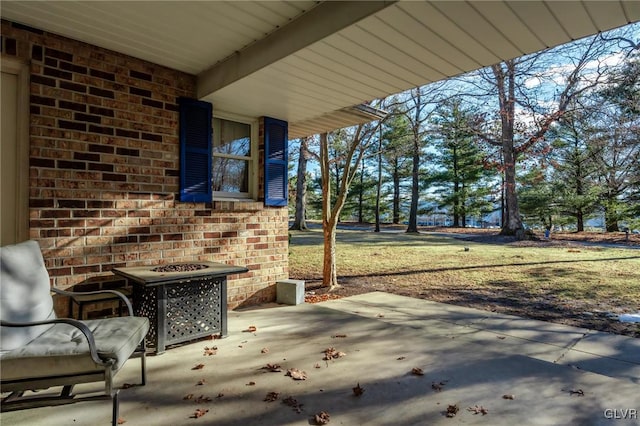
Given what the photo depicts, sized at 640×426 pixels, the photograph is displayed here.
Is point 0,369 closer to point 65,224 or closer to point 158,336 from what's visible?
point 158,336

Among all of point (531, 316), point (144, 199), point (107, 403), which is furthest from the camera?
point (531, 316)

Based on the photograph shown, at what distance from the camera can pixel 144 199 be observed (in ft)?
12.1

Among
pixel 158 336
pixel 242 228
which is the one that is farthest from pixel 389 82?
pixel 158 336

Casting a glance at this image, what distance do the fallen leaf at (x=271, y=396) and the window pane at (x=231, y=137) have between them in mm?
3067

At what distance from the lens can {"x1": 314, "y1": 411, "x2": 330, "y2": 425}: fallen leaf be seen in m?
2.07

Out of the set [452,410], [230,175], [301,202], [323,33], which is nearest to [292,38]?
[323,33]

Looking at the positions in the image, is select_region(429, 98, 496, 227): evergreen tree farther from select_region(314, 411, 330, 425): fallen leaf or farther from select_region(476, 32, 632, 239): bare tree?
select_region(314, 411, 330, 425): fallen leaf

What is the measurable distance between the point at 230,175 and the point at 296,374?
9.28 feet

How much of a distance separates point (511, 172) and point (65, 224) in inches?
609

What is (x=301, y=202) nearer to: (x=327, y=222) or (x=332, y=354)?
(x=327, y=222)

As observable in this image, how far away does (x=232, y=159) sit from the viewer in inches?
186

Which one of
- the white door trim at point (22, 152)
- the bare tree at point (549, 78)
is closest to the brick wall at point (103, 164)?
the white door trim at point (22, 152)

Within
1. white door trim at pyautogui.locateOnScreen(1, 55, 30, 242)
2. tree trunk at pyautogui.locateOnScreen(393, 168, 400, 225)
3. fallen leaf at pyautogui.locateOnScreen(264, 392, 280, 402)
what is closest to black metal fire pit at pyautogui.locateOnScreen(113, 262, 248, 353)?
white door trim at pyautogui.locateOnScreen(1, 55, 30, 242)

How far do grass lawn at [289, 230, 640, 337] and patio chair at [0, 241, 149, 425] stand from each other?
162 inches
